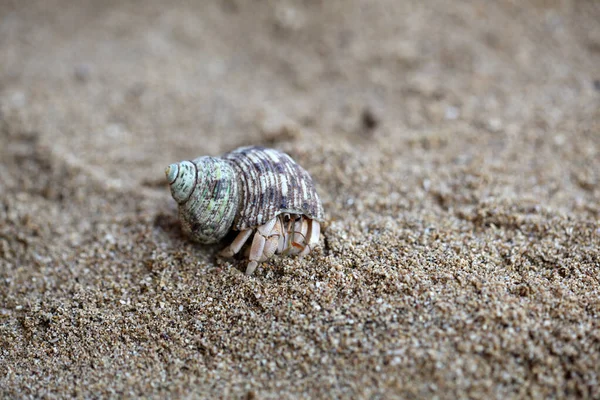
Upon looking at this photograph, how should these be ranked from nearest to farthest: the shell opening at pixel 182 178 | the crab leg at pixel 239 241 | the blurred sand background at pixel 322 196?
the blurred sand background at pixel 322 196 < the shell opening at pixel 182 178 < the crab leg at pixel 239 241

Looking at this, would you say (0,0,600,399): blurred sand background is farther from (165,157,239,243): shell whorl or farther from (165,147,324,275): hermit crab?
(165,157,239,243): shell whorl

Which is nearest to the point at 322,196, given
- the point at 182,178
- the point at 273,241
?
the point at 273,241

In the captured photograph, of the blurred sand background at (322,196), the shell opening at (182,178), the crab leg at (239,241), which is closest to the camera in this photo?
the blurred sand background at (322,196)

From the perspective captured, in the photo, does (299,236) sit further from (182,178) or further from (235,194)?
(182,178)

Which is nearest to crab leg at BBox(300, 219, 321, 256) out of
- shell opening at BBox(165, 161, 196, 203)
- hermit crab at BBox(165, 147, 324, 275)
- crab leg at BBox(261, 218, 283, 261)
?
hermit crab at BBox(165, 147, 324, 275)

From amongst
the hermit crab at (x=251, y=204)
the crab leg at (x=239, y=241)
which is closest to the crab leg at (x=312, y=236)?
the hermit crab at (x=251, y=204)

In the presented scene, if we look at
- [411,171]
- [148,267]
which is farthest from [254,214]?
[411,171]

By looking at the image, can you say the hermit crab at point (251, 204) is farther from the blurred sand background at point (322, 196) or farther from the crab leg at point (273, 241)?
the blurred sand background at point (322, 196)

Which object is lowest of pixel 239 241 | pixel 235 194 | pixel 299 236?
pixel 239 241
